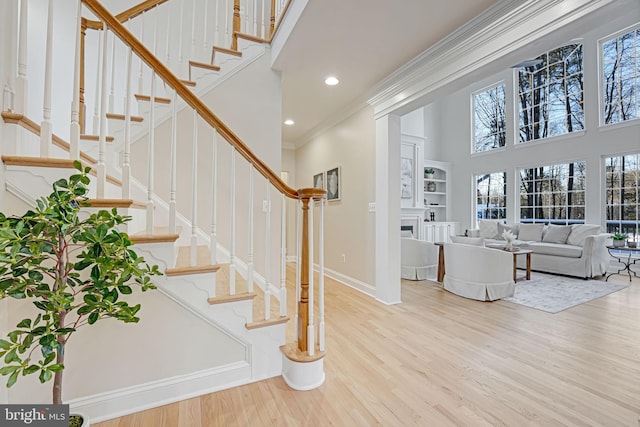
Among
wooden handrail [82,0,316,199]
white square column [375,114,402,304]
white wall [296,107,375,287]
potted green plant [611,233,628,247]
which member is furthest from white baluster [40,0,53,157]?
potted green plant [611,233,628,247]

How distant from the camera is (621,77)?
5.21 m

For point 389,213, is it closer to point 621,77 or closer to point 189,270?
point 189,270

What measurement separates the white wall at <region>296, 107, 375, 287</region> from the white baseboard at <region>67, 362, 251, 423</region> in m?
2.38

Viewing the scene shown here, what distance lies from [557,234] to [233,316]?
626 cm

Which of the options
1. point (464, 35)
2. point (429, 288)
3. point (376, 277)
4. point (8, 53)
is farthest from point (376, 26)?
point (429, 288)

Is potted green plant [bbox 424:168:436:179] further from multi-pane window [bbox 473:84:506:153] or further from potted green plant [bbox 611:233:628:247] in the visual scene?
potted green plant [bbox 611:233:628:247]

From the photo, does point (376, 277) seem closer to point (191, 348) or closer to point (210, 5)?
point (191, 348)

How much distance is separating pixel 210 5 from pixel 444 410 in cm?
418

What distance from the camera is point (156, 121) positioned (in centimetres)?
260

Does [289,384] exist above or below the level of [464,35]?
below

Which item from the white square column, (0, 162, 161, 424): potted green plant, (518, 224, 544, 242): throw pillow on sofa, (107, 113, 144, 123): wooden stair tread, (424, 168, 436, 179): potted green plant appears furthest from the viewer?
(424, 168, 436, 179): potted green plant

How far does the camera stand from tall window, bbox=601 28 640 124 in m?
5.04

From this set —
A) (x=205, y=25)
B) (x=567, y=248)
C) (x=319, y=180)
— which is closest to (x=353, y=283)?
(x=319, y=180)

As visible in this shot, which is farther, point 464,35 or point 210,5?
point 210,5
